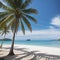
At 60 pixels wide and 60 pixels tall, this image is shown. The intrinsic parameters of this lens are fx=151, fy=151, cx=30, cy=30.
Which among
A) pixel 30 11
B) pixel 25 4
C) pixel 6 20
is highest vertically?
pixel 25 4

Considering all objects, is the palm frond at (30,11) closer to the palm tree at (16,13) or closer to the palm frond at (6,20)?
the palm tree at (16,13)

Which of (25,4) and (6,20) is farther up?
(25,4)

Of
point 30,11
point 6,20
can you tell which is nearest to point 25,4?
point 30,11

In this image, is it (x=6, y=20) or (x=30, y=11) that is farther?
(x=30, y=11)

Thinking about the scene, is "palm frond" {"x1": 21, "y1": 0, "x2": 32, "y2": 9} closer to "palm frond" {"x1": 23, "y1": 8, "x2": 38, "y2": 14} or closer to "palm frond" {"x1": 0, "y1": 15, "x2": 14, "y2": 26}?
"palm frond" {"x1": 23, "y1": 8, "x2": 38, "y2": 14}

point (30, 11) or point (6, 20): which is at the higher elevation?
point (30, 11)

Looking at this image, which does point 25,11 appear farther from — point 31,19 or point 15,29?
point 15,29

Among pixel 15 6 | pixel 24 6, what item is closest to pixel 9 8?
pixel 15 6

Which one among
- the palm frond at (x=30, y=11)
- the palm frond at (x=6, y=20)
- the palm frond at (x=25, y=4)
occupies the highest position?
the palm frond at (x=25, y=4)

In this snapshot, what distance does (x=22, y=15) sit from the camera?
17672 mm

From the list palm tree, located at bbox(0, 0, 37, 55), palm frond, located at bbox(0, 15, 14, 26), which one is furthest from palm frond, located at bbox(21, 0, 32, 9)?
palm frond, located at bbox(0, 15, 14, 26)

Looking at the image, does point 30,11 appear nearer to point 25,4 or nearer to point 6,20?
point 25,4

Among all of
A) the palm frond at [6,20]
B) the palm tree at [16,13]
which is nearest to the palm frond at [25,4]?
the palm tree at [16,13]

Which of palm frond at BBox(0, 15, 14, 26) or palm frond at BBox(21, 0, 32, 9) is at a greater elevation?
palm frond at BBox(21, 0, 32, 9)
